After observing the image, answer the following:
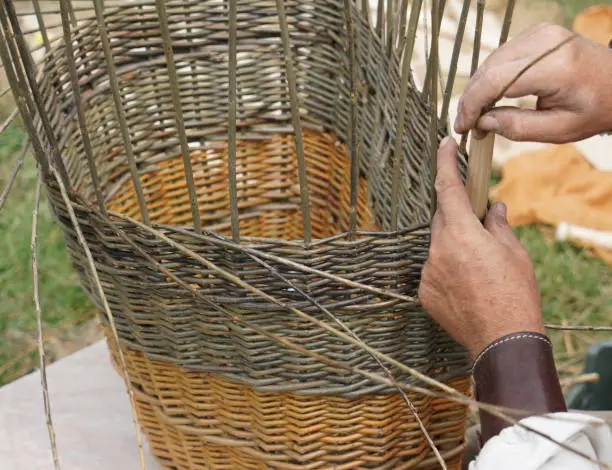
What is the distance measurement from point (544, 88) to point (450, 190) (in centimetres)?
14

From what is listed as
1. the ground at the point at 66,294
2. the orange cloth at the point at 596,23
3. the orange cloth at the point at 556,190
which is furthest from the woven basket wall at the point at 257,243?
the orange cloth at the point at 596,23

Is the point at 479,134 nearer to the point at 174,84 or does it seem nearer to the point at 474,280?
the point at 474,280

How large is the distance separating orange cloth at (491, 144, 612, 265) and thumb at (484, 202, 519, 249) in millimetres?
1066

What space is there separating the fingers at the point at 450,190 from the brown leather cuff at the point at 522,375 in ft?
0.42

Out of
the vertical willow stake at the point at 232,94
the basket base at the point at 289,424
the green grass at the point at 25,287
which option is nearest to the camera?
the vertical willow stake at the point at 232,94

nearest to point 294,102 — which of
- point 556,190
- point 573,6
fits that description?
point 556,190

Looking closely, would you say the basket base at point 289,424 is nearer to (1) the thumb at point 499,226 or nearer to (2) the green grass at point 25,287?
(1) the thumb at point 499,226

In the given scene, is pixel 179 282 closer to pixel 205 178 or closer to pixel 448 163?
pixel 448 163

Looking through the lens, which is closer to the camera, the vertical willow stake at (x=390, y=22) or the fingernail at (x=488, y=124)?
the fingernail at (x=488, y=124)

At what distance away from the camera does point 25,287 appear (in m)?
1.75

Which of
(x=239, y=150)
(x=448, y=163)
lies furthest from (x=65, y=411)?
(x=448, y=163)

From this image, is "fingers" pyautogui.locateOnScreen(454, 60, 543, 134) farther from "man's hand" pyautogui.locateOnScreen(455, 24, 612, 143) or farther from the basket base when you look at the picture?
the basket base

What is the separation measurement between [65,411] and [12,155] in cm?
104

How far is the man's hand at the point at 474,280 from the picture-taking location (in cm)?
79
